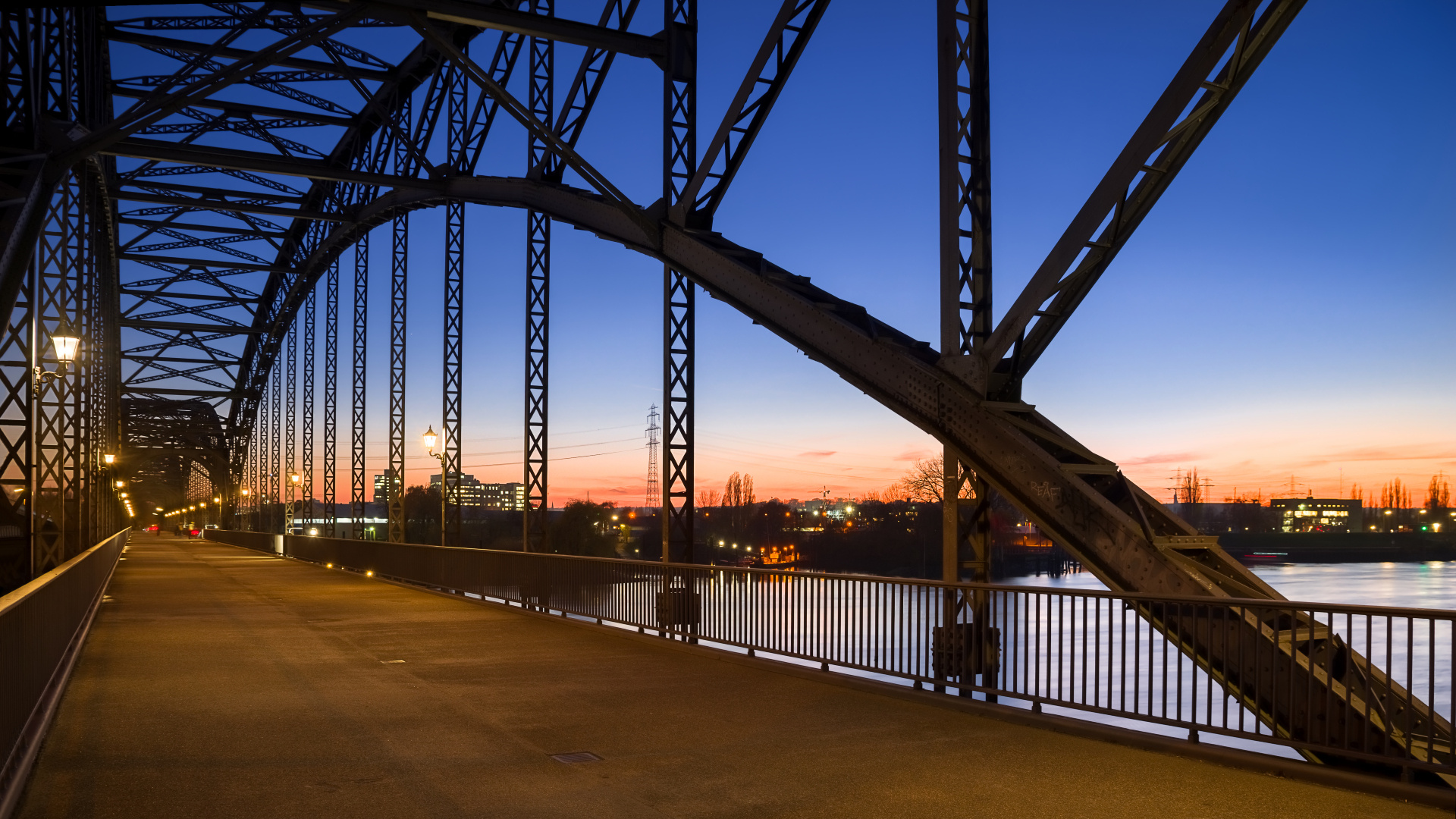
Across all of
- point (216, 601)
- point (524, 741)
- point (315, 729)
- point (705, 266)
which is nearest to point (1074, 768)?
point (524, 741)

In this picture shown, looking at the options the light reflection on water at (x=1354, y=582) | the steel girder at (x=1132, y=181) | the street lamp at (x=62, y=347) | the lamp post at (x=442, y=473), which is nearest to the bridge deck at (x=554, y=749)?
the steel girder at (x=1132, y=181)

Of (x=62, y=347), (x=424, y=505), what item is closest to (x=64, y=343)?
(x=62, y=347)

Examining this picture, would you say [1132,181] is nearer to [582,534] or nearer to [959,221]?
[959,221]

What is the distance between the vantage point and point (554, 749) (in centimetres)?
796

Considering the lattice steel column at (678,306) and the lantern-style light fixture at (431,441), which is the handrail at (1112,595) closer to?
the lattice steel column at (678,306)

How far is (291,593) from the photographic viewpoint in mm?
24438

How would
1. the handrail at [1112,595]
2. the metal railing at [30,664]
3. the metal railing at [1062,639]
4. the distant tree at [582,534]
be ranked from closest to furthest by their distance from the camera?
the metal railing at [30,664], the handrail at [1112,595], the metal railing at [1062,639], the distant tree at [582,534]

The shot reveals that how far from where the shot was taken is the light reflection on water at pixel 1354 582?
6669 centimetres

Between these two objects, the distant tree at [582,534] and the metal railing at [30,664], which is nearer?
the metal railing at [30,664]

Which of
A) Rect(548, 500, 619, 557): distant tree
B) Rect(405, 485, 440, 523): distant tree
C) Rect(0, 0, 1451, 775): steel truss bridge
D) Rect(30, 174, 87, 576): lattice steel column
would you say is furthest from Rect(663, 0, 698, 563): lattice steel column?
Rect(405, 485, 440, 523): distant tree

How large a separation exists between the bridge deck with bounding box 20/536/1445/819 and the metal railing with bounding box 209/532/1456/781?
0.47 meters

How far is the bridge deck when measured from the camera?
6.49 m

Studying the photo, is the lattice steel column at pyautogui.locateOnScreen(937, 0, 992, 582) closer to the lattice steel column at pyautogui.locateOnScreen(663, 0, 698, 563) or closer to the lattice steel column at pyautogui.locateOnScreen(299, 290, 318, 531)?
the lattice steel column at pyautogui.locateOnScreen(663, 0, 698, 563)

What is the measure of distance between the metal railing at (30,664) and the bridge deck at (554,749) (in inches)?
6.7
